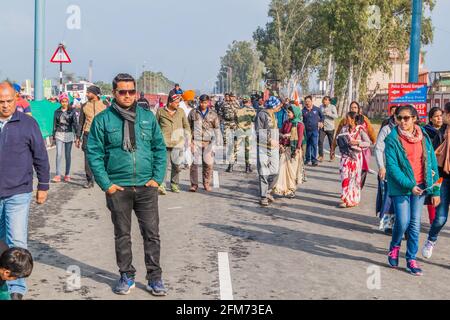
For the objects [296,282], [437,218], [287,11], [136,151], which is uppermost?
[287,11]

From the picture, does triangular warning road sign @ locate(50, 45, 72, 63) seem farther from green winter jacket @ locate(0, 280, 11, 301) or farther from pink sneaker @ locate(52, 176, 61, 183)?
green winter jacket @ locate(0, 280, 11, 301)

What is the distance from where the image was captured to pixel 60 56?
19.3m

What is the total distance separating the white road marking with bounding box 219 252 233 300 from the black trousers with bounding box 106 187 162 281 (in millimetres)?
606

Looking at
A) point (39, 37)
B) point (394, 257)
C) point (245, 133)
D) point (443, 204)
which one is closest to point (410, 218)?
point (394, 257)

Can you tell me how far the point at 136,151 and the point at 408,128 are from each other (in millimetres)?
2821

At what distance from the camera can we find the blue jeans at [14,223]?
542cm

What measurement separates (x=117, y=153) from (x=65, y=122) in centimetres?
776

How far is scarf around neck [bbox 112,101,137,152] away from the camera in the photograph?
5695 mm

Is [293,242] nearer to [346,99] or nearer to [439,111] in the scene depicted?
[439,111]

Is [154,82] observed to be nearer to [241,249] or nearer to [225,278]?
[241,249]

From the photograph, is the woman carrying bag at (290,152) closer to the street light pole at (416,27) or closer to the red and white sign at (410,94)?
the street light pole at (416,27)

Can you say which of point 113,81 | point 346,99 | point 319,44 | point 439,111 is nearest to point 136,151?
point 113,81

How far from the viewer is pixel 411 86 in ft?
63.5

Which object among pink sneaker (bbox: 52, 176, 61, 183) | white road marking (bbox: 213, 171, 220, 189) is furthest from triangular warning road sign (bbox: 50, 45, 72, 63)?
pink sneaker (bbox: 52, 176, 61, 183)
